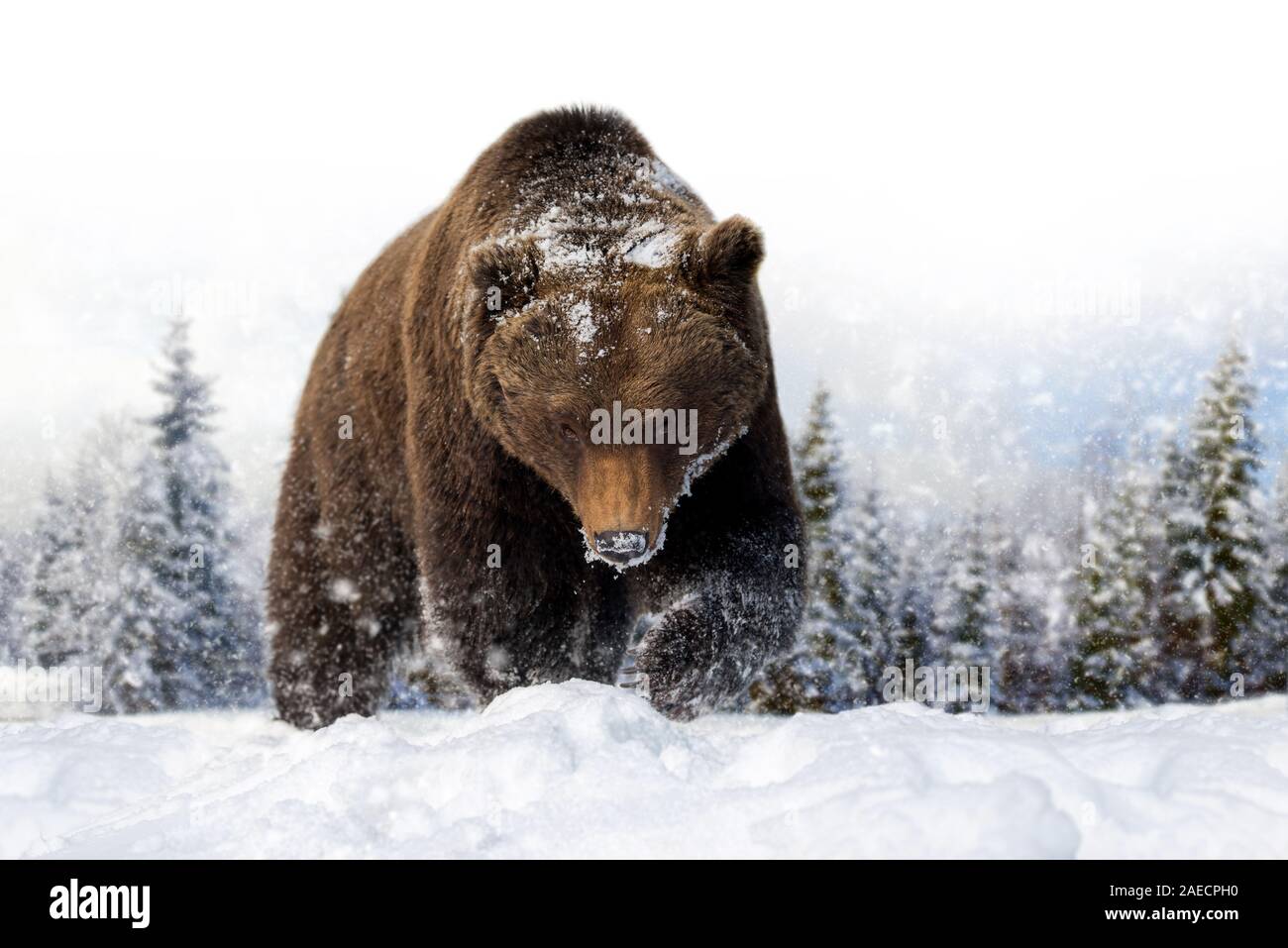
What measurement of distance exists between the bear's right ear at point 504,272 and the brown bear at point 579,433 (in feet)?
0.03

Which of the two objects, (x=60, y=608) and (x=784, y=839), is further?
(x=60, y=608)

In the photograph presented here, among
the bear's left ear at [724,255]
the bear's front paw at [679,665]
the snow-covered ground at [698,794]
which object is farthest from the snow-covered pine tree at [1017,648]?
the snow-covered ground at [698,794]

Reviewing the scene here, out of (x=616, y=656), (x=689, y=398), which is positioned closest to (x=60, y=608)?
(x=616, y=656)

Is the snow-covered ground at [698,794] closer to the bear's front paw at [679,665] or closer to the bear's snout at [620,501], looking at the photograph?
the bear's snout at [620,501]

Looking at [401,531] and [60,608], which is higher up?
[401,531]

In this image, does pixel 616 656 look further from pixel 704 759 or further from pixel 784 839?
pixel 784 839

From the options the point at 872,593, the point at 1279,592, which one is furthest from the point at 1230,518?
the point at 872,593

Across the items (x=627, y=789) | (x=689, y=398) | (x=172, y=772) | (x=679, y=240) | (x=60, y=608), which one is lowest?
(x=60, y=608)

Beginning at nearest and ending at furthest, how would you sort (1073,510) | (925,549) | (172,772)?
(172,772)
(925,549)
(1073,510)

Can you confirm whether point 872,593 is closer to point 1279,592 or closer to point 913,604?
point 913,604

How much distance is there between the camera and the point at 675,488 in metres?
5.55

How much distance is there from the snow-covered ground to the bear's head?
1.42 metres
